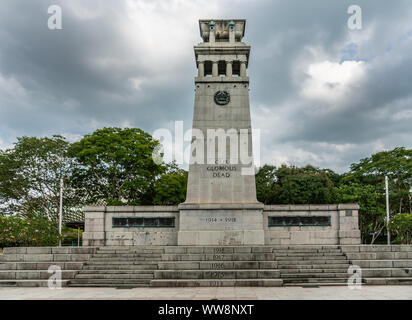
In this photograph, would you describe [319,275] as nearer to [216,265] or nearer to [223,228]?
[216,265]

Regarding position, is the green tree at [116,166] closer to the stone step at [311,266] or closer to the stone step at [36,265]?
the stone step at [36,265]

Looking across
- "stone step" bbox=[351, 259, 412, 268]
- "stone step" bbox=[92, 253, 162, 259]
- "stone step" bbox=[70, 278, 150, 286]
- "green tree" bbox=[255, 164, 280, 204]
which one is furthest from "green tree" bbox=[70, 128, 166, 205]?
"stone step" bbox=[351, 259, 412, 268]

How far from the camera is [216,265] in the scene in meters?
14.4

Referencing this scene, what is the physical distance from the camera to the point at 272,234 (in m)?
18.9

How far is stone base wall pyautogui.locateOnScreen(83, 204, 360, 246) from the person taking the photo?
18.4 meters

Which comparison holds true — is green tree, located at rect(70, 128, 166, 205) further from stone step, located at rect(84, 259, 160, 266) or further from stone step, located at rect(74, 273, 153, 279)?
stone step, located at rect(74, 273, 153, 279)

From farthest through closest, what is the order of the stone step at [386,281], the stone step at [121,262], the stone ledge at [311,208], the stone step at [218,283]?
the stone ledge at [311,208], the stone step at [121,262], the stone step at [386,281], the stone step at [218,283]

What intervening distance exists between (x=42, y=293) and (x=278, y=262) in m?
9.42

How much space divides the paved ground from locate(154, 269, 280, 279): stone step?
3.08 ft

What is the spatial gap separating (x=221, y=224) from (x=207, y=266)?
4.25 m

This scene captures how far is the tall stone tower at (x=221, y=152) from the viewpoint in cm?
1845

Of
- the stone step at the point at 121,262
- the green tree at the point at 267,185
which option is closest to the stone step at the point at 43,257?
the stone step at the point at 121,262

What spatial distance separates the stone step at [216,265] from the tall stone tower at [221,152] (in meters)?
3.77
